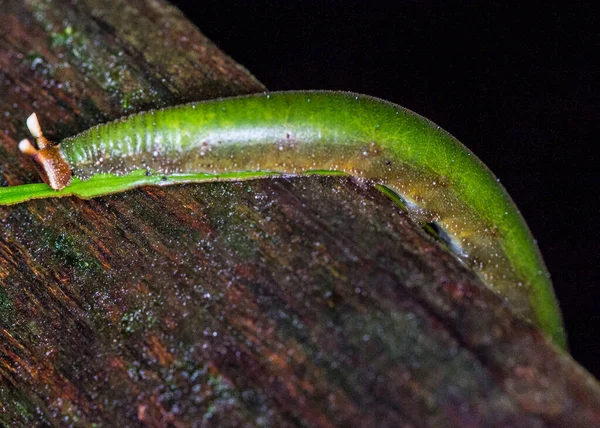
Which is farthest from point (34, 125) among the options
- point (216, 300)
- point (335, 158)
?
point (335, 158)

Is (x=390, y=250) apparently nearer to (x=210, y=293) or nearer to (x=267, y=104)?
(x=210, y=293)

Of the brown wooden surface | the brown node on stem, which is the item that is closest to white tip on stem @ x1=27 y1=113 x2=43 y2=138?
the brown node on stem

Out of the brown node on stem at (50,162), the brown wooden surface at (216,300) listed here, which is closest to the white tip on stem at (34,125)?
the brown node on stem at (50,162)

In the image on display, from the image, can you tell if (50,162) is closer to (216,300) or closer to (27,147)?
(27,147)

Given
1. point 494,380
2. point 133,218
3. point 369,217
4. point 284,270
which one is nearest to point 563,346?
point 494,380

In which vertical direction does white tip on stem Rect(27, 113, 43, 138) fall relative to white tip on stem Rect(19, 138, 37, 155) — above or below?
above

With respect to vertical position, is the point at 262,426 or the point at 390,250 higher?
the point at 390,250

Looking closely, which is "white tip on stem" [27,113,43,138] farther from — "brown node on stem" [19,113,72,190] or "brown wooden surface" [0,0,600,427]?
"brown wooden surface" [0,0,600,427]
